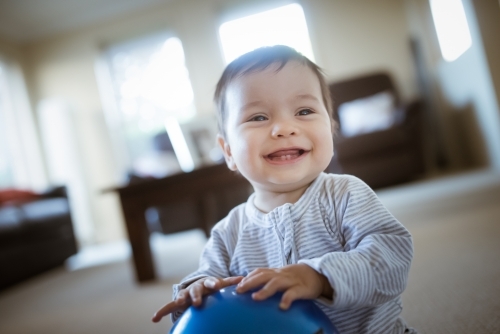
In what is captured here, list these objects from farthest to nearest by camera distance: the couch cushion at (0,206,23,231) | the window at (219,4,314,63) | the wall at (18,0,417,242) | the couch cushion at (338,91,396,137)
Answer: the window at (219,4,314,63)
the wall at (18,0,417,242)
the couch cushion at (338,91,396,137)
the couch cushion at (0,206,23,231)

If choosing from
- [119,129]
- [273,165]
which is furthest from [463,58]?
[119,129]

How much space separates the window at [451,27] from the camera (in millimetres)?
3150

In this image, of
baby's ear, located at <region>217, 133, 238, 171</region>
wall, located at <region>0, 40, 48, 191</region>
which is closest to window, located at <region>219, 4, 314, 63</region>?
wall, located at <region>0, 40, 48, 191</region>

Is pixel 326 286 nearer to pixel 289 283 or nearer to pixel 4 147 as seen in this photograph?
pixel 289 283

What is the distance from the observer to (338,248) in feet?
2.23

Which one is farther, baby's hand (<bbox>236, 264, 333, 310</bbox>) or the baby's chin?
the baby's chin

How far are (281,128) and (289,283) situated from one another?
0.26 meters

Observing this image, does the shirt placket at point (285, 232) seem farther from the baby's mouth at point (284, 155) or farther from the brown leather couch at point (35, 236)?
the brown leather couch at point (35, 236)

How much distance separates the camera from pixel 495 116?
2.95m

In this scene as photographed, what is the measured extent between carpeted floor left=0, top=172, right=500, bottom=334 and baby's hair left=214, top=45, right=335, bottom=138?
0.56 meters

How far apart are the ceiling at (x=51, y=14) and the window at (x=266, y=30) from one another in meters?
0.92

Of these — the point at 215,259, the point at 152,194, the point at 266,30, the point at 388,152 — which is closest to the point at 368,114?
the point at 388,152

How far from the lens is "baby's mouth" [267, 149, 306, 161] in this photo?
2.36 ft

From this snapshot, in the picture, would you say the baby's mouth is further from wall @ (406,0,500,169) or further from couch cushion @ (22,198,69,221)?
couch cushion @ (22,198,69,221)
